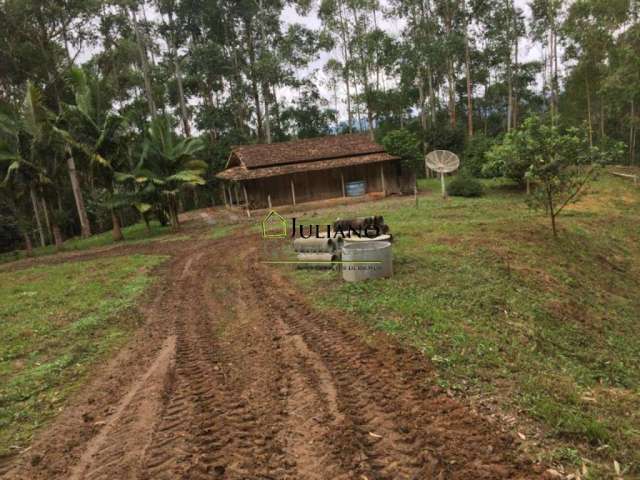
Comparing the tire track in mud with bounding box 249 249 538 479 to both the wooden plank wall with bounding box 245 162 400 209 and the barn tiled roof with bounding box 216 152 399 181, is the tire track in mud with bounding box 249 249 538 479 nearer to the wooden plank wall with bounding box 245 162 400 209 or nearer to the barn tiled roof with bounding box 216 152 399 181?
the barn tiled roof with bounding box 216 152 399 181

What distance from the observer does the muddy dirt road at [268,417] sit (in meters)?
3.35

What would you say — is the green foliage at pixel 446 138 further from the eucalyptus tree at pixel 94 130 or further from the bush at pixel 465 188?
the eucalyptus tree at pixel 94 130

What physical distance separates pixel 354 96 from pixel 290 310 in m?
34.9

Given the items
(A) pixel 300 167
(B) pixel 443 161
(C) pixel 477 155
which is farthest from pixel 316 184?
(C) pixel 477 155

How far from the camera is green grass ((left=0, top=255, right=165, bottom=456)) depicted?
482 centimetres

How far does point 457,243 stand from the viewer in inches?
445

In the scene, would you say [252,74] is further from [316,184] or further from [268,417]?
[268,417]

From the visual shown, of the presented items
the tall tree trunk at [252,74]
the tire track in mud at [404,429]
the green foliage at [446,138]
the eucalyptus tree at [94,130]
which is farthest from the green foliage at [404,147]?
the tire track in mud at [404,429]

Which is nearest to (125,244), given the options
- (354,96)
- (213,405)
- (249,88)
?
(213,405)

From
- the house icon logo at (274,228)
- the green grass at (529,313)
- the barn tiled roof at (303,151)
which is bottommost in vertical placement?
the green grass at (529,313)

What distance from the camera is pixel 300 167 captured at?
24.8 metres

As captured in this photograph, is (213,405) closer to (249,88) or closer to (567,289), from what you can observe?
(567,289)

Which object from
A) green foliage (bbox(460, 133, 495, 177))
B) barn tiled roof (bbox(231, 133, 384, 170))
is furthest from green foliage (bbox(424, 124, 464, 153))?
barn tiled roof (bbox(231, 133, 384, 170))

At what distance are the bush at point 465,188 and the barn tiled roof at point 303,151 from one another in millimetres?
6541
